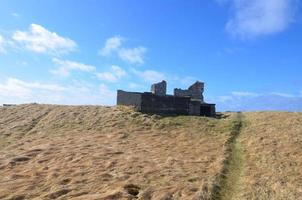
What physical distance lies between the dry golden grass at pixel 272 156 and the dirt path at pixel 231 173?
1.58 feet

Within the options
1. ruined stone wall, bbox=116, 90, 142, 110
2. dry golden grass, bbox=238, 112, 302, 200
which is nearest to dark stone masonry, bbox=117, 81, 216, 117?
ruined stone wall, bbox=116, 90, 142, 110

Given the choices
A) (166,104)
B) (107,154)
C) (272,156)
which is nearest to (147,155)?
(107,154)

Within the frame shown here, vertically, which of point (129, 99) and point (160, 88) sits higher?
point (160, 88)

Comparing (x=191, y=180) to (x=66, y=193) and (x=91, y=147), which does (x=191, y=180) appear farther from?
(x=91, y=147)

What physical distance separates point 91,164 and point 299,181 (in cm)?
1678

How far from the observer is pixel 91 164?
1501 inches

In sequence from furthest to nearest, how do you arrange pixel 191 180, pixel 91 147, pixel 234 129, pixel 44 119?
1. pixel 44 119
2. pixel 234 129
3. pixel 91 147
4. pixel 191 180

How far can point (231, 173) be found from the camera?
35531mm

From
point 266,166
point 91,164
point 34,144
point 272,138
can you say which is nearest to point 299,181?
point 266,166

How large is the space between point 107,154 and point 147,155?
12.1ft

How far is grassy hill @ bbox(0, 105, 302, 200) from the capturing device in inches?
1233

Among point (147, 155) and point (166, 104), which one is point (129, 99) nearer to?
point (166, 104)

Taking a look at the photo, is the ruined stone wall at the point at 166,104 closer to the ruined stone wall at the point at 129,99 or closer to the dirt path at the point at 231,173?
the ruined stone wall at the point at 129,99

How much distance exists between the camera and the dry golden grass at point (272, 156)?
104 ft
